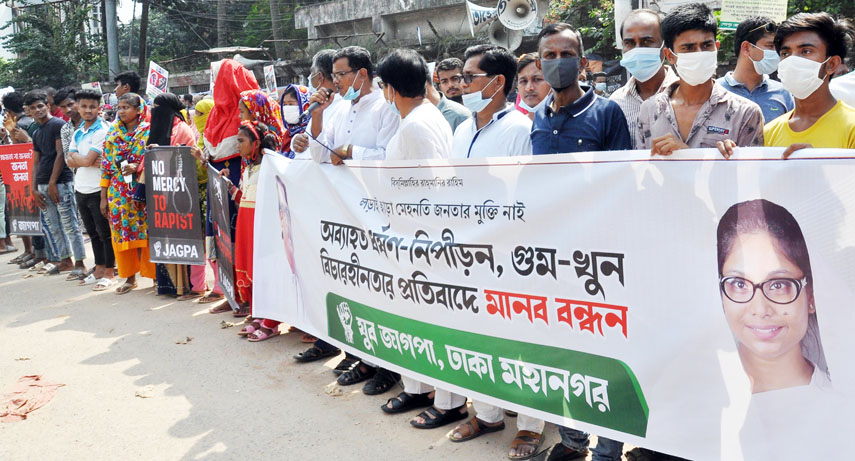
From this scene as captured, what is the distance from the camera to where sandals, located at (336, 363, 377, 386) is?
Answer: 4.57 metres

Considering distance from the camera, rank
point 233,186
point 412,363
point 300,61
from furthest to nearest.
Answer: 1. point 300,61
2. point 233,186
3. point 412,363

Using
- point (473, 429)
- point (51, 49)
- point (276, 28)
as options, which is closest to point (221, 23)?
→ point (276, 28)

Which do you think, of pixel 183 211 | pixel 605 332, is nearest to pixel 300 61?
pixel 183 211

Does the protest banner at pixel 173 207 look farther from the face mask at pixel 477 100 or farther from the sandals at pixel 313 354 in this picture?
the face mask at pixel 477 100

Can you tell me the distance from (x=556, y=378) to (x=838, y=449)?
106 centimetres

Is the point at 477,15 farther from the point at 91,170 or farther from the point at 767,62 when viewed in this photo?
the point at 767,62

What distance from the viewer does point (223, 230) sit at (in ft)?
20.1

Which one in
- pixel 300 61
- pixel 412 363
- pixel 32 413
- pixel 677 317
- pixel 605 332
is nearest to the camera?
pixel 677 317

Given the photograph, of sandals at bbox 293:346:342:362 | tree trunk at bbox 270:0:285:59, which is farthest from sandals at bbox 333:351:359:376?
tree trunk at bbox 270:0:285:59

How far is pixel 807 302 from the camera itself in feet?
7.48

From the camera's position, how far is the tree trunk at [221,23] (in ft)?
127

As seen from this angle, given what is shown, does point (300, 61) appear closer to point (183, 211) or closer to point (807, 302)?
point (183, 211)

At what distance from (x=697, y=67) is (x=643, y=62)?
1.91 ft

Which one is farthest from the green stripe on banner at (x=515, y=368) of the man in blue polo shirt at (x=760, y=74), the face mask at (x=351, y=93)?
the man in blue polo shirt at (x=760, y=74)
